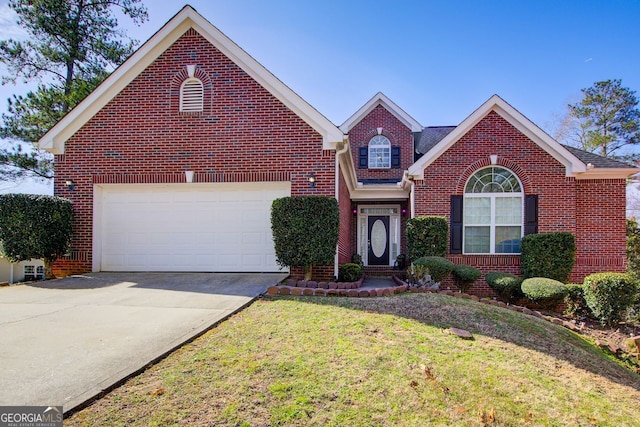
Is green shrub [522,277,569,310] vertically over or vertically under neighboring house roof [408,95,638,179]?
under

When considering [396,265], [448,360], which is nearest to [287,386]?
[448,360]

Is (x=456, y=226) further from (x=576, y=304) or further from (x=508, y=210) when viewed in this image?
(x=576, y=304)

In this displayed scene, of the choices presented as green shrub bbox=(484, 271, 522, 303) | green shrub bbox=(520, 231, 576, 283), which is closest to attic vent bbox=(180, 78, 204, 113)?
green shrub bbox=(484, 271, 522, 303)

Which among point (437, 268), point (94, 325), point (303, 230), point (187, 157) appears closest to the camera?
point (94, 325)

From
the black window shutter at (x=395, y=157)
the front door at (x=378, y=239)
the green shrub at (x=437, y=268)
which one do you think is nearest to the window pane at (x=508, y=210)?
the green shrub at (x=437, y=268)

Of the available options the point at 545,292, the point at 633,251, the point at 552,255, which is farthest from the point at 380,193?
the point at 633,251

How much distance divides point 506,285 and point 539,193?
10.3 ft

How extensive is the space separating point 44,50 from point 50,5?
1.90 meters

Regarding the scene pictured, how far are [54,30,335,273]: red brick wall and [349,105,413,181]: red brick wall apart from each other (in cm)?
775

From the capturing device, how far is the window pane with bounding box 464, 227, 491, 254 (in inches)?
445

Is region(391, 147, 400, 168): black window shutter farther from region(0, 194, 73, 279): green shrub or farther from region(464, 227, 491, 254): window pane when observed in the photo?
Result: region(0, 194, 73, 279): green shrub

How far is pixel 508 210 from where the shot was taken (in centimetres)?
1124

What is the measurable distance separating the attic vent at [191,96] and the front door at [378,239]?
788cm

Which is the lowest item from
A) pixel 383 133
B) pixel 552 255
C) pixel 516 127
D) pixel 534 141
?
pixel 552 255
